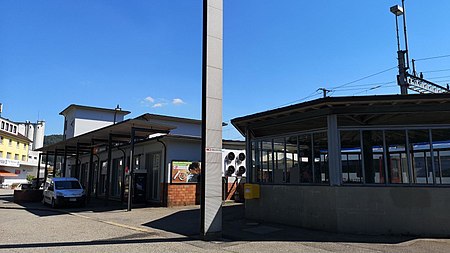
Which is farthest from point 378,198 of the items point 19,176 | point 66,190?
point 19,176

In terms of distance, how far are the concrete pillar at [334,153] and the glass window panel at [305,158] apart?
0.94m

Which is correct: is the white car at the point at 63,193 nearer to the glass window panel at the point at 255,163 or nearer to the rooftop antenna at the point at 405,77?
the glass window panel at the point at 255,163

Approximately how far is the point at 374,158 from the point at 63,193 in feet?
53.5

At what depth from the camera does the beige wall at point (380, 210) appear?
1006 centimetres

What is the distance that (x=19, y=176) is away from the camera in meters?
70.9

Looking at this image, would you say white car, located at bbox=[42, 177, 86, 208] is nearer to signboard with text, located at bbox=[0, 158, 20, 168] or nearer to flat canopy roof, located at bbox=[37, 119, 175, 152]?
flat canopy roof, located at bbox=[37, 119, 175, 152]

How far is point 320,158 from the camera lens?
1148cm

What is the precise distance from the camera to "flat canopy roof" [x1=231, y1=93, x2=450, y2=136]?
1022 cm

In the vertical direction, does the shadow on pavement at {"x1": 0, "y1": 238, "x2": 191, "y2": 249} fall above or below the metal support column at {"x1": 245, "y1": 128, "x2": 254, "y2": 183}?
below

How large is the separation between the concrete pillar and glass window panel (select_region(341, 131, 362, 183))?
0.73ft

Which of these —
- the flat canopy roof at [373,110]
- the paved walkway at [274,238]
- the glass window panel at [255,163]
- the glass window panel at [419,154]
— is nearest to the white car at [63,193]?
the paved walkway at [274,238]

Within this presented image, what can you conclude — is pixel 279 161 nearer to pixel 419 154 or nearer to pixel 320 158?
pixel 320 158

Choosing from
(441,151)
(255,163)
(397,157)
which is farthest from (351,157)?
(255,163)

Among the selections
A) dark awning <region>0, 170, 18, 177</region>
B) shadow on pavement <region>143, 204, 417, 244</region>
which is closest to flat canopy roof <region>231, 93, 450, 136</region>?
shadow on pavement <region>143, 204, 417, 244</region>
